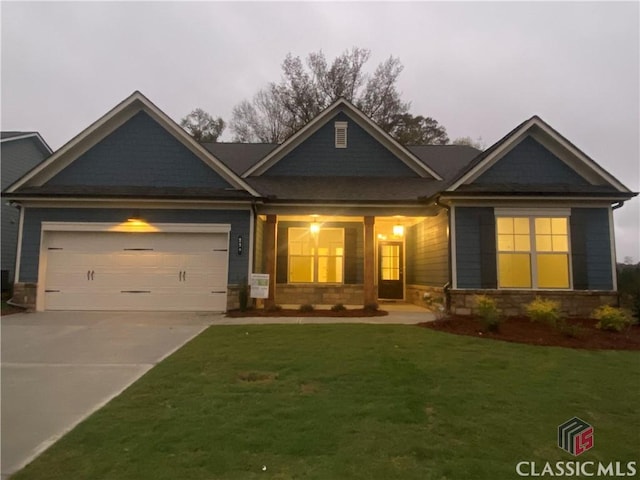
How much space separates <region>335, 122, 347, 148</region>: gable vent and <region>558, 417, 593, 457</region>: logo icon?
1089 centimetres

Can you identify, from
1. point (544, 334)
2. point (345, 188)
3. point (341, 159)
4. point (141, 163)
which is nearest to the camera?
point (544, 334)

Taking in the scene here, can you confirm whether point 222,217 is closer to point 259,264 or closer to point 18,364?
point 259,264

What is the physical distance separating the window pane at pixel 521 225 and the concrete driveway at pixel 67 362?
7719 millimetres

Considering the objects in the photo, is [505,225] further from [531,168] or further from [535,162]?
[535,162]

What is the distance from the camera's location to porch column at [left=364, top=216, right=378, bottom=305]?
11.0 metres

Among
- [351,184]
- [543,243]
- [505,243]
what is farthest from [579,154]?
[351,184]

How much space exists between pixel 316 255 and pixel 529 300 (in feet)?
19.9

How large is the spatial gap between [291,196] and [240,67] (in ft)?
72.1

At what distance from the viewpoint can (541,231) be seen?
33.6 feet

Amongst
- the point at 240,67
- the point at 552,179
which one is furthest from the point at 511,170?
the point at 240,67

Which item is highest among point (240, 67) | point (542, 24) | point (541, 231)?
point (240, 67)

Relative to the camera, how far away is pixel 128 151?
37.4 feet

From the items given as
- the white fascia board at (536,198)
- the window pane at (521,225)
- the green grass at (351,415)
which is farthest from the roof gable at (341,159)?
the green grass at (351,415)

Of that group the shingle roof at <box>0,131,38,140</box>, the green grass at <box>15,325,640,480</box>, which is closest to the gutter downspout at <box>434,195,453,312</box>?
the green grass at <box>15,325,640,480</box>
